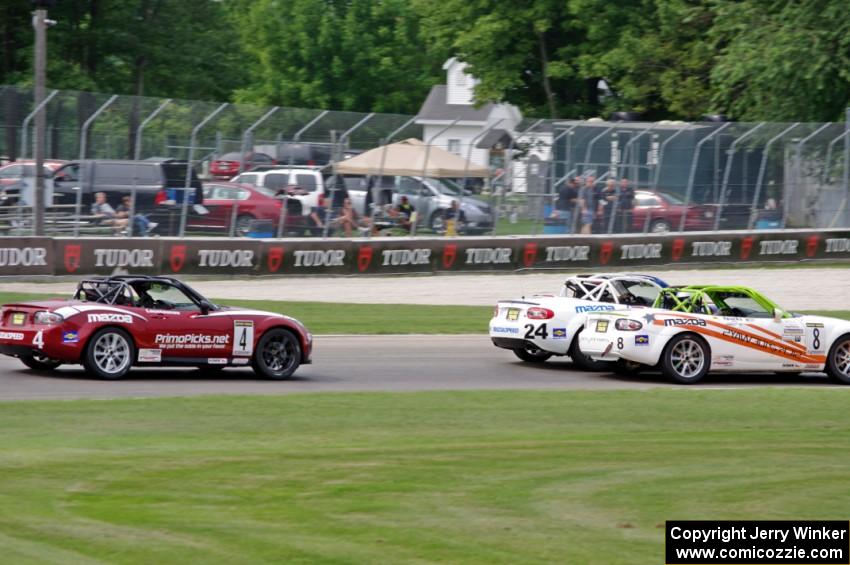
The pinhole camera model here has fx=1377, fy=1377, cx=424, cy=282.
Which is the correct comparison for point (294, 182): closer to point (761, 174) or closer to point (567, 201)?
point (567, 201)

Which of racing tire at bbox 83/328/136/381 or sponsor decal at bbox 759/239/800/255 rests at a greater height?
sponsor decal at bbox 759/239/800/255

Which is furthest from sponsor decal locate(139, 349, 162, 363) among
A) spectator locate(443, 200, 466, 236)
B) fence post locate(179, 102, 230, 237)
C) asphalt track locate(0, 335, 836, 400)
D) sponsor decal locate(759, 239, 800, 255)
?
sponsor decal locate(759, 239, 800, 255)

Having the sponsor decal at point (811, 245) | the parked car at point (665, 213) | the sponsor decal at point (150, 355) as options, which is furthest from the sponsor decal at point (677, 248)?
the sponsor decal at point (150, 355)

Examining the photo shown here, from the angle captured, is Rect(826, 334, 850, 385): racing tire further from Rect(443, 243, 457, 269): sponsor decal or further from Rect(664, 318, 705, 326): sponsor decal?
Rect(443, 243, 457, 269): sponsor decal

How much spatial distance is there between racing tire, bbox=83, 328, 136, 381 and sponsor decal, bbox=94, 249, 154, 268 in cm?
1228

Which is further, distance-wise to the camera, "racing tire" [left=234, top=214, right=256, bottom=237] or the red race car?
"racing tire" [left=234, top=214, right=256, bottom=237]

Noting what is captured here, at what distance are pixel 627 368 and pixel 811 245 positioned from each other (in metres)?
21.3

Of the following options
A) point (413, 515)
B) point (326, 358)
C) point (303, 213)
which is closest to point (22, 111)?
point (303, 213)

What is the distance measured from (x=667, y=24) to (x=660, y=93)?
2.64m

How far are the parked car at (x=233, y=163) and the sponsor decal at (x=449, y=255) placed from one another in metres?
5.01

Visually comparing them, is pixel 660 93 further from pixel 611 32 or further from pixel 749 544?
pixel 749 544

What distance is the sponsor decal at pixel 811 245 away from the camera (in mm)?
37406

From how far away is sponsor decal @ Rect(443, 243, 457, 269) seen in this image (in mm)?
31844

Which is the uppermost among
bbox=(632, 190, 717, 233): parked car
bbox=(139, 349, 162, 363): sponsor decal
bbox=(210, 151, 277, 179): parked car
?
bbox=(210, 151, 277, 179): parked car
